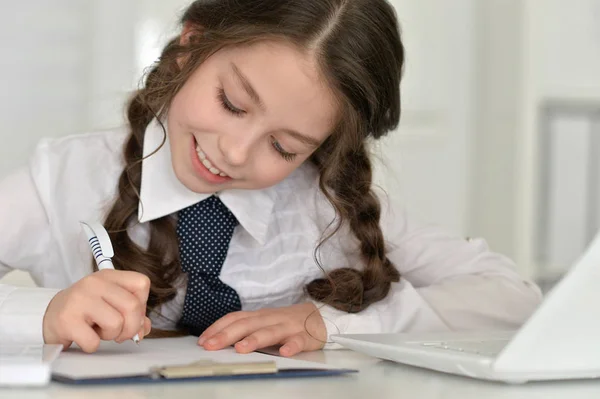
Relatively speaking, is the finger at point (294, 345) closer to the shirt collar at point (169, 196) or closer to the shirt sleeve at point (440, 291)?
the shirt sleeve at point (440, 291)

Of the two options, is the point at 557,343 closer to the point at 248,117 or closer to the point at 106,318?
the point at 106,318

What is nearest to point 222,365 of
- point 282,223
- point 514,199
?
point 282,223

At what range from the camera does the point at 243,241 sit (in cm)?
124

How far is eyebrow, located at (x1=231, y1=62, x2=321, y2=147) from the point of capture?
3.38 ft

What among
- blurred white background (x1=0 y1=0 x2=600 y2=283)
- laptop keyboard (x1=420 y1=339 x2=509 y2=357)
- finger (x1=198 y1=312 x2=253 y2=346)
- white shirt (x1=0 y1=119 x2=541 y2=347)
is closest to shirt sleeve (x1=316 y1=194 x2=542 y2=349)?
white shirt (x1=0 y1=119 x2=541 y2=347)

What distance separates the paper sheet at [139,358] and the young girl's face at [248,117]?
0.76 feet

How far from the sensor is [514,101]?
3045mm

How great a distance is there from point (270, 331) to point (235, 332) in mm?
49

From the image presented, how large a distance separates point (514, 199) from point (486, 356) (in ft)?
8.02

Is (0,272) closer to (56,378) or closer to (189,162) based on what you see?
(189,162)

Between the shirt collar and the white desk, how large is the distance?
0.49 meters

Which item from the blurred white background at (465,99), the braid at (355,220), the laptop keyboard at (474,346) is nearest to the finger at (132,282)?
the laptop keyboard at (474,346)

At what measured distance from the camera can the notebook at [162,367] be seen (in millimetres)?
620

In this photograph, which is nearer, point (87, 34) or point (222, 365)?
point (222, 365)
